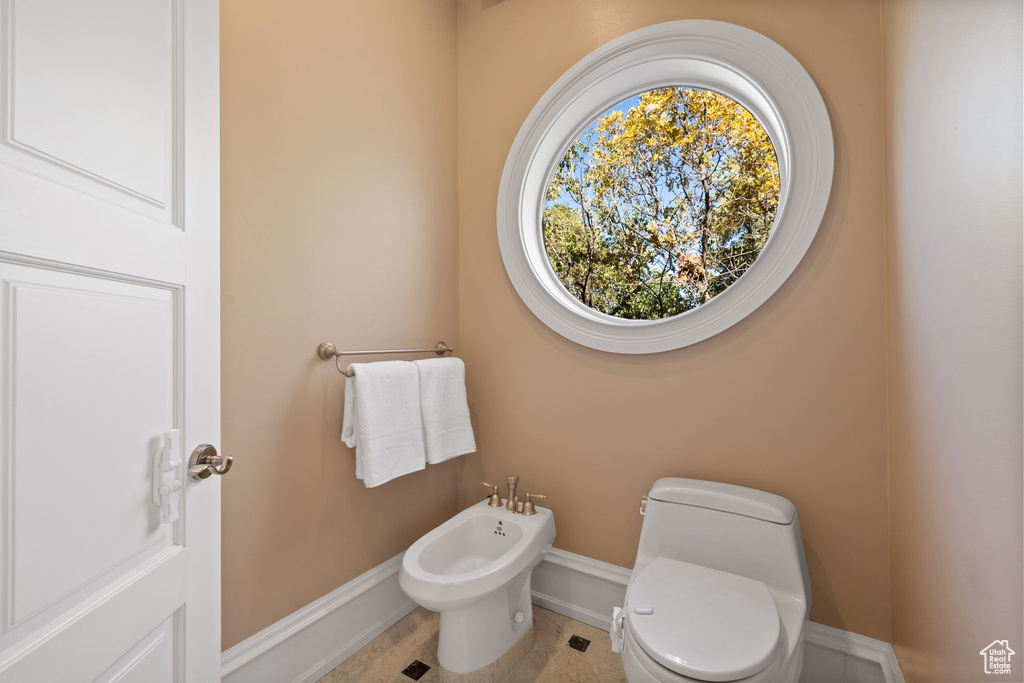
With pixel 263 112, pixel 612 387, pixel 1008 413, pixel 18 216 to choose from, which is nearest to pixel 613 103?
pixel 612 387

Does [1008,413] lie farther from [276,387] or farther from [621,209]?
[276,387]

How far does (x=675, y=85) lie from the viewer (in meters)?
1.61

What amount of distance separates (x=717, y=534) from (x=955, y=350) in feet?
2.40

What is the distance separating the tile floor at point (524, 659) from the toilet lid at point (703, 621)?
452mm

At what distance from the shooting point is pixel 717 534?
4.14ft

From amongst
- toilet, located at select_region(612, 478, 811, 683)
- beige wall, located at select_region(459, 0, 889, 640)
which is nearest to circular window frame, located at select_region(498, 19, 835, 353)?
beige wall, located at select_region(459, 0, 889, 640)

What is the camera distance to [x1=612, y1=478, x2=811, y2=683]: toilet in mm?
916

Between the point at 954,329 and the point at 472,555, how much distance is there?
1.51 meters

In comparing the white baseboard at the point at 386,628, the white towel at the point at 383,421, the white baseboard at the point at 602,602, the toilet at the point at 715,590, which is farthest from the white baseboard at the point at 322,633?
the toilet at the point at 715,590

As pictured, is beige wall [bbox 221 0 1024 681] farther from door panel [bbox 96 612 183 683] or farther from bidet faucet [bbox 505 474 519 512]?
door panel [bbox 96 612 183 683]

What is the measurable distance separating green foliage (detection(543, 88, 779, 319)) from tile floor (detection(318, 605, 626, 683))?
1.17 metres
